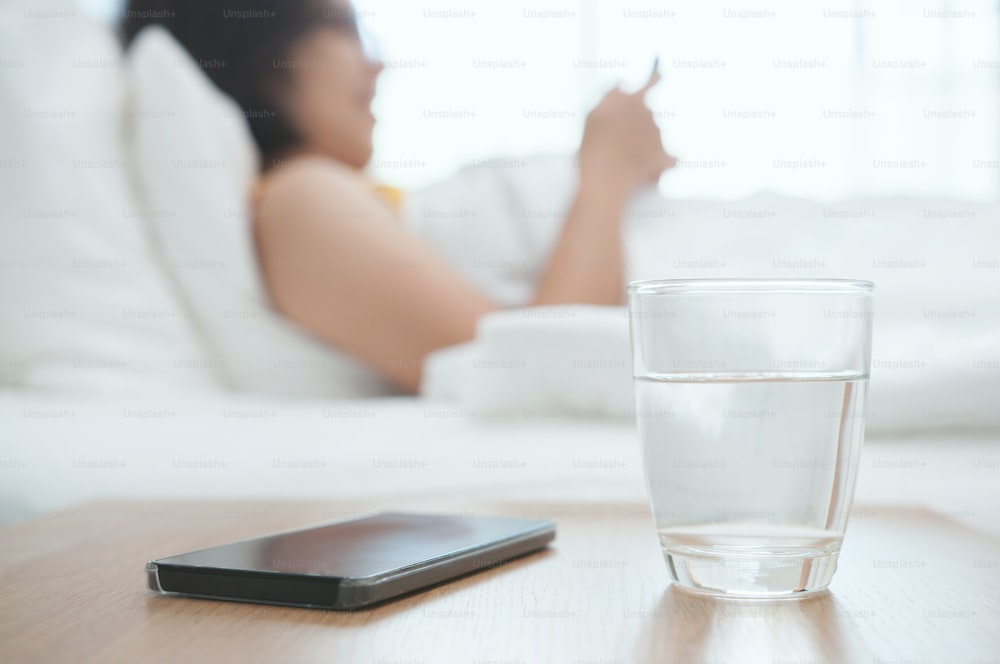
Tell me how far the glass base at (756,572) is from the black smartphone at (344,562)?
0.33ft

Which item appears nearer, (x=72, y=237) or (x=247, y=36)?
(x=72, y=237)

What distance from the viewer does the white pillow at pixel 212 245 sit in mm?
1293

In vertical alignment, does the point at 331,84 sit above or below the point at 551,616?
above

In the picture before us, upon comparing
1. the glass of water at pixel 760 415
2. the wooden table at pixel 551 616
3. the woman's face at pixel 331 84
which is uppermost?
the woman's face at pixel 331 84

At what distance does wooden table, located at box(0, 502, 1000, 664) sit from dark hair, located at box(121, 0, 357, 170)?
1.21 metres

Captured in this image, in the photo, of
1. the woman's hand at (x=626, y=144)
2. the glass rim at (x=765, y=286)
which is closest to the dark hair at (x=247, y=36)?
the woman's hand at (x=626, y=144)

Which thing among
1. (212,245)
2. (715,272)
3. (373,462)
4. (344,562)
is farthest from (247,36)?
(344,562)

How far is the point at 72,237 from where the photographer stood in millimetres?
1202

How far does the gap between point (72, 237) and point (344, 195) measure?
36cm

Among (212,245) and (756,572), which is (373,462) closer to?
(756,572)

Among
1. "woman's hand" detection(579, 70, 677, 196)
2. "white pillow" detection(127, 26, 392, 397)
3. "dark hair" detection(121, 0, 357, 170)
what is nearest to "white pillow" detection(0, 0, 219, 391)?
"white pillow" detection(127, 26, 392, 397)

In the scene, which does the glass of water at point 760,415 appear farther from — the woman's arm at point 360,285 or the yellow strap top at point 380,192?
the yellow strap top at point 380,192

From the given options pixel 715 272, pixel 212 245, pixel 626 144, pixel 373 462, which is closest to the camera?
pixel 373 462

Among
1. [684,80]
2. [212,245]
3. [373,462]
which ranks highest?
[684,80]
